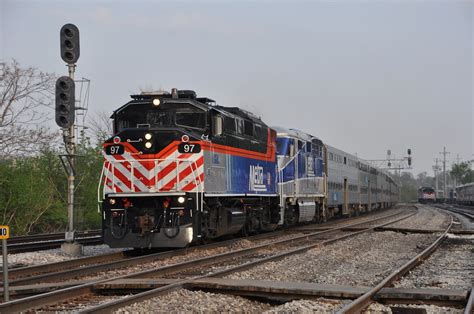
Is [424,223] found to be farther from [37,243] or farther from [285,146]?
[37,243]

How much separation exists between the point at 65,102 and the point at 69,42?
1587 mm

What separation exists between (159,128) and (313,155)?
13.7m

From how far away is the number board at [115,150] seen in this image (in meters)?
13.5

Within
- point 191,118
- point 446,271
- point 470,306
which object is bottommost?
point 446,271

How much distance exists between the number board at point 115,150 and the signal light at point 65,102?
1147 mm

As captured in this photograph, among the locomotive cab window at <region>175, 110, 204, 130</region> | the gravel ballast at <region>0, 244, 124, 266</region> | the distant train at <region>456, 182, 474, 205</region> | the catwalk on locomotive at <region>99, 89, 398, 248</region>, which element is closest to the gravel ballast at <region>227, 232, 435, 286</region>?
the catwalk on locomotive at <region>99, 89, 398, 248</region>

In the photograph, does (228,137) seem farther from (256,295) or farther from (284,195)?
(256,295)

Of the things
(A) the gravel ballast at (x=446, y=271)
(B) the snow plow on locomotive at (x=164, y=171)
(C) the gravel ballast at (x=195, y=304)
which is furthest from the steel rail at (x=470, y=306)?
(B) the snow plow on locomotive at (x=164, y=171)

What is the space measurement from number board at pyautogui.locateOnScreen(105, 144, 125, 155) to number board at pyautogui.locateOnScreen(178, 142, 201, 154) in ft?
4.48

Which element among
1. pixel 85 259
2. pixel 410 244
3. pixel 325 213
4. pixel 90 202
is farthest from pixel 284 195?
pixel 90 202

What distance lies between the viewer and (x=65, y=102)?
13781 mm

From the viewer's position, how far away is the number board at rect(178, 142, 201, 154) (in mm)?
13281

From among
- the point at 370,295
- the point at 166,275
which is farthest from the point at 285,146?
the point at 370,295

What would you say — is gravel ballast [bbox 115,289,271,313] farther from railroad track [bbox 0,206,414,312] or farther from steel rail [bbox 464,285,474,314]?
steel rail [bbox 464,285,474,314]
